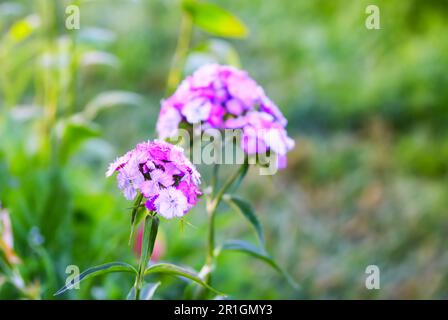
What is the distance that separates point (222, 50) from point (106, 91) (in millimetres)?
1694

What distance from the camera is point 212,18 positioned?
Answer: 1563 mm

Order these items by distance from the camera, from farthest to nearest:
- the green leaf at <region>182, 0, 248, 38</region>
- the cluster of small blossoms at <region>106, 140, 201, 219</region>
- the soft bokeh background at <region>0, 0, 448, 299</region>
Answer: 1. the soft bokeh background at <region>0, 0, 448, 299</region>
2. the green leaf at <region>182, 0, 248, 38</region>
3. the cluster of small blossoms at <region>106, 140, 201, 219</region>

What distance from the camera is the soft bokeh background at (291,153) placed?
1729mm

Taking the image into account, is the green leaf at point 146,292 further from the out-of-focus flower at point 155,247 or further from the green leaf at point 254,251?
the out-of-focus flower at point 155,247

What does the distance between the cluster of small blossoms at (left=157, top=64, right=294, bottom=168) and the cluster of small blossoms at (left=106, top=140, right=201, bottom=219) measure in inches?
8.3

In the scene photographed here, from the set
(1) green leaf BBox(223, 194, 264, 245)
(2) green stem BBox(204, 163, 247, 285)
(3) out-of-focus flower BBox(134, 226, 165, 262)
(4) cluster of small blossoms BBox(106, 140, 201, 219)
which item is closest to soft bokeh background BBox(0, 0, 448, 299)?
(3) out-of-focus flower BBox(134, 226, 165, 262)

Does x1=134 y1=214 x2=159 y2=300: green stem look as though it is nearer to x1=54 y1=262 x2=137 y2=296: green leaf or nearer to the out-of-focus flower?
x1=54 y1=262 x2=137 y2=296: green leaf

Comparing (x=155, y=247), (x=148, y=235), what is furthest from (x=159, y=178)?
(x=155, y=247)

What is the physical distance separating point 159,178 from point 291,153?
6.29 feet

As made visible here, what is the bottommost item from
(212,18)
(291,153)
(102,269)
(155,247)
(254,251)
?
(102,269)

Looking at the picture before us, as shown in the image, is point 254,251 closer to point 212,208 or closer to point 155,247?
point 212,208

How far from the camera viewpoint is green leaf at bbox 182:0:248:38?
1544mm

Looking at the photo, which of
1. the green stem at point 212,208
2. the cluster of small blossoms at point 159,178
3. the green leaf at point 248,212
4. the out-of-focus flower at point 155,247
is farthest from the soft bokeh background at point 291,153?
the cluster of small blossoms at point 159,178
